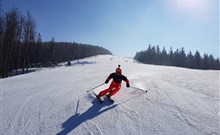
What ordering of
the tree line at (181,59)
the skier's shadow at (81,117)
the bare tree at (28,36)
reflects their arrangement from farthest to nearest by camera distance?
the tree line at (181,59)
the bare tree at (28,36)
the skier's shadow at (81,117)

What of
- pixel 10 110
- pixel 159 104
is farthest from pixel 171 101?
pixel 10 110

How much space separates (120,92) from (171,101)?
2742 millimetres

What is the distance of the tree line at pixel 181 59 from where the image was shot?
76.9 metres

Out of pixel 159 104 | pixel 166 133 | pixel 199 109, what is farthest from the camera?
pixel 159 104

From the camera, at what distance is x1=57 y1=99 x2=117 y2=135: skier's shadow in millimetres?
5993

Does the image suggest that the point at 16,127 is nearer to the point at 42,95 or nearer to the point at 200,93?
the point at 42,95

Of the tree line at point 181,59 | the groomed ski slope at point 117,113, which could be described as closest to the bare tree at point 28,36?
the groomed ski slope at point 117,113

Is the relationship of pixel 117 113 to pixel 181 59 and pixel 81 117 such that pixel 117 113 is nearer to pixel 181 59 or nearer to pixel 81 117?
pixel 81 117

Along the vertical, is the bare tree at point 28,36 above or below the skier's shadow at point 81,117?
above

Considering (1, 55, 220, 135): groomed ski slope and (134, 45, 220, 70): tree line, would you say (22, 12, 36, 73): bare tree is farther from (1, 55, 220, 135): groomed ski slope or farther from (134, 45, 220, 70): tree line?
(134, 45, 220, 70): tree line

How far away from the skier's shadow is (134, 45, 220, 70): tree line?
7605 centimetres

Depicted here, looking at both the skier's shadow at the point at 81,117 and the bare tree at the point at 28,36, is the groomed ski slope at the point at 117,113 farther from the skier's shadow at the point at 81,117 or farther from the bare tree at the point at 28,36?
the bare tree at the point at 28,36

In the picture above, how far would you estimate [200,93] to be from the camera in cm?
959

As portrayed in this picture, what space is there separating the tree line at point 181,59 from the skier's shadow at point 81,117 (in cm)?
7605
